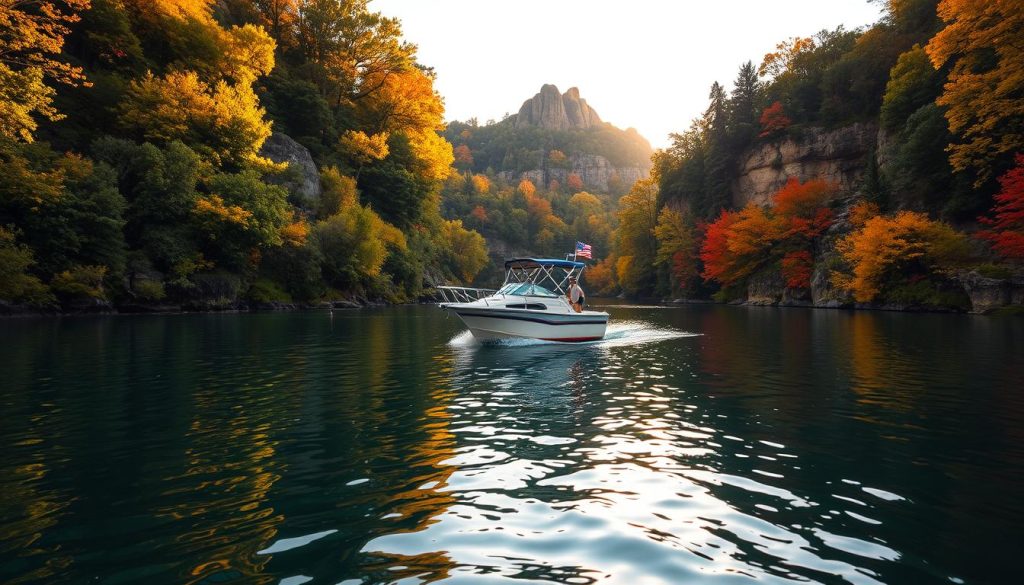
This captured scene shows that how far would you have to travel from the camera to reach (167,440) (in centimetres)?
756

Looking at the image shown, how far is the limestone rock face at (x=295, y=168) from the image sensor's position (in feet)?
156

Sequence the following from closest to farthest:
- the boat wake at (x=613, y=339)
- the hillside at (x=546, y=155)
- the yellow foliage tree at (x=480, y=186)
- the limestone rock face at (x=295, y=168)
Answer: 1. the boat wake at (x=613, y=339)
2. the limestone rock face at (x=295, y=168)
3. the yellow foliage tree at (x=480, y=186)
4. the hillside at (x=546, y=155)

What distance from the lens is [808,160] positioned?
59.3 meters

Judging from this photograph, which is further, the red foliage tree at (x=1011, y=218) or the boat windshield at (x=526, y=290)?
the red foliage tree at (x=1011, y=218)

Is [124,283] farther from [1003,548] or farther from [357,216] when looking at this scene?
[1003,548]

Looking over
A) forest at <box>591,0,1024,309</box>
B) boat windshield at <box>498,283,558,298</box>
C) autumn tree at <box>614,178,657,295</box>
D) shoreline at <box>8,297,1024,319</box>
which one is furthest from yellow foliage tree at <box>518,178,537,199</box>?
boat windshield at <box>498,283,558,298</box>

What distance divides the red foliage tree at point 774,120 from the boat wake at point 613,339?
47408mm

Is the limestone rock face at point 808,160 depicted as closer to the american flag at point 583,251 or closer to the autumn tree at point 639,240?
the autumn tree at point 639,240

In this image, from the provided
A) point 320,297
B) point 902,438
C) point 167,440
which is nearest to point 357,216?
point 320,297

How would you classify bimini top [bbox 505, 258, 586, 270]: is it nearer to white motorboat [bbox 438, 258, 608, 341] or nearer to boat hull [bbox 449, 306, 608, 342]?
white motorboat [bbox 438, 258, 608, 341]

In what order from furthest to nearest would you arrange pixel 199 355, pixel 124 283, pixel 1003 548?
pixel 124 283, pixel 199 355, pixel 1003 548

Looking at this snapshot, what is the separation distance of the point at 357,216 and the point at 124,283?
2074cm

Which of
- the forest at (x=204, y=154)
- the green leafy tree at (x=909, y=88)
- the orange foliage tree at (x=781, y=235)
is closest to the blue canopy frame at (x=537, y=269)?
the forest at (x=204, y=154)

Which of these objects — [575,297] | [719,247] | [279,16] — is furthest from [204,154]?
[719,247]
